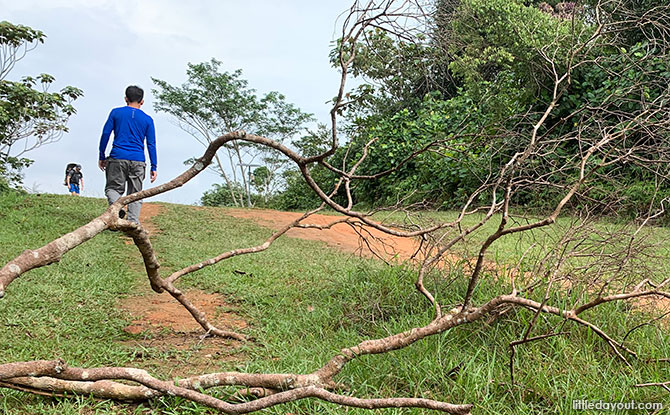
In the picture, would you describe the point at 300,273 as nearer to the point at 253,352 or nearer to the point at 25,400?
the point at 253,352

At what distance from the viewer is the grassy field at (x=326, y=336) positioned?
2.24 meters

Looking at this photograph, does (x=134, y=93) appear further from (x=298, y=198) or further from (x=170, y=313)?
(x=298, y=198)

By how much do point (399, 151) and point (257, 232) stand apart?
6.68 meters

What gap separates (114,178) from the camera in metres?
6.37

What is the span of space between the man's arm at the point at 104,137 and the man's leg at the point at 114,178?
0.14 m

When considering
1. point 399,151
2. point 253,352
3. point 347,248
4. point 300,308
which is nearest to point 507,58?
point 399,151

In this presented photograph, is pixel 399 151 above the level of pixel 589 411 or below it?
above

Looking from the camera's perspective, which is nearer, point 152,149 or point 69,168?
point 152,149

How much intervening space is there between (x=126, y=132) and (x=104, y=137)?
0.32 meters

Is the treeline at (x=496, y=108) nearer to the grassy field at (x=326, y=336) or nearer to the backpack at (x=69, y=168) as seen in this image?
the grassy field at (x=326, y=336)

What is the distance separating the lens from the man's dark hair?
6.41 metres

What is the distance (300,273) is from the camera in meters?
5.12

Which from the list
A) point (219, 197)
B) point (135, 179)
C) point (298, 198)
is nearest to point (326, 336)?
point (135, 179)

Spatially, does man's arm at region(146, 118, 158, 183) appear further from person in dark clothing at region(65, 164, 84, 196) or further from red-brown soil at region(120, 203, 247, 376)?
person in dark clothing at region(65, 164, 84, 196)
